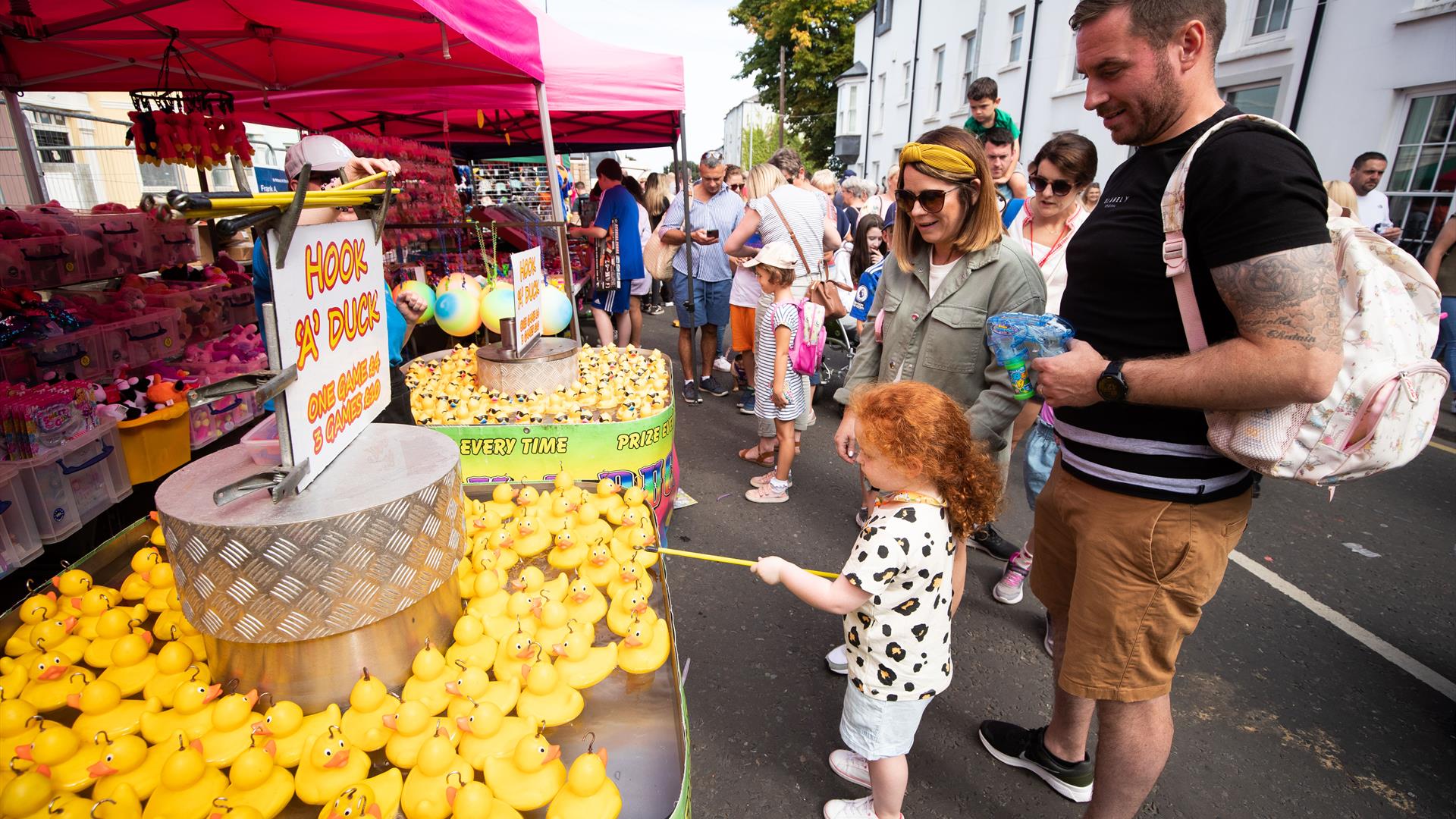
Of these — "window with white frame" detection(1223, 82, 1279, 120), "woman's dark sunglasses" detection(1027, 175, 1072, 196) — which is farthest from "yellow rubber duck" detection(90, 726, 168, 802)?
"window with white frame" detection(1223, 82, 1279, 120)

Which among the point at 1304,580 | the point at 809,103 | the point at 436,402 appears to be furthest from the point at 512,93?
the point at 809,103

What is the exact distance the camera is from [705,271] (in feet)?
19.6

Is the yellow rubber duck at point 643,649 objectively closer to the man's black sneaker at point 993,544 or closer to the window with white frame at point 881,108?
the man's black sneaker at point 993,544

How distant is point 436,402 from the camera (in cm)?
320

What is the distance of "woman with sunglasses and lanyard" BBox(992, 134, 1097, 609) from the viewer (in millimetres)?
2979

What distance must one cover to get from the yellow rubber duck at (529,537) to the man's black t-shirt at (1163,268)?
4.85 ft

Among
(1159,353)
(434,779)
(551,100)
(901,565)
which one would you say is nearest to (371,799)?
(434,779)

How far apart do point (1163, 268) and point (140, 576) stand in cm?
253

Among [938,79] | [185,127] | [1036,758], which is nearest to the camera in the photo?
[1036,758]

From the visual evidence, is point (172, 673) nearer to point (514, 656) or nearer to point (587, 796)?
point (514, 656)

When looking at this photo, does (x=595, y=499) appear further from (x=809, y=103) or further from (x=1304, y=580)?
(x=809, y=103)

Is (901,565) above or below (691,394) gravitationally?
above

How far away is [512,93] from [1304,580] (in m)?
6.33

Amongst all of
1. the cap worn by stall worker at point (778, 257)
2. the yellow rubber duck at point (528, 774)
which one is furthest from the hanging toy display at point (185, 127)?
the yellow rubber duck at point (528, 774)
